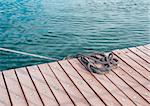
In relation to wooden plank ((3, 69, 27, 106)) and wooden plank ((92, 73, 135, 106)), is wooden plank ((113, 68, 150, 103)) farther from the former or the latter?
wooden plank ((3, 69, 27, 106))

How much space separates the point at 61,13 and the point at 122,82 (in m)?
13.0

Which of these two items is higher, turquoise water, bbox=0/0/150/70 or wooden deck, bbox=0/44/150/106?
wooden deck, bbox=0/44/150/106

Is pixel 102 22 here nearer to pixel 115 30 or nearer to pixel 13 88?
pixel 115 30

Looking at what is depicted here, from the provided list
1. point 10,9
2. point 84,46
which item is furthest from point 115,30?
point 10,9

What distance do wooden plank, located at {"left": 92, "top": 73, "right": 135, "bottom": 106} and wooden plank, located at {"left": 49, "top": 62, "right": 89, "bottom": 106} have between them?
728mm

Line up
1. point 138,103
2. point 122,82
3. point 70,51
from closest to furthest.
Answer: point 138,103
point 122,82
point 70,51

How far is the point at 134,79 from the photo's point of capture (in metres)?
6.87

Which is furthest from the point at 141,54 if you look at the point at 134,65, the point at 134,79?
the point at 134,79

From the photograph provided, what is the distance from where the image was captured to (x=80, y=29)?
15156 millimetres

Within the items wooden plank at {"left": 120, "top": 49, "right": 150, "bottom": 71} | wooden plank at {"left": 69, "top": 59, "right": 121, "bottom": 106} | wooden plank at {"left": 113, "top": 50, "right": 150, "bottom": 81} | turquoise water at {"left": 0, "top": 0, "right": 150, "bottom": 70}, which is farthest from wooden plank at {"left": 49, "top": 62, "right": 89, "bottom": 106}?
turquoise water at {"left": 0, "top": 0, "right": 150, "bottom": 70}

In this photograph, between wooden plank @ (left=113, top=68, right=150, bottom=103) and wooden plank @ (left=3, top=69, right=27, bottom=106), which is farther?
wooden plank @ (left=113, top=68, right=150, bottom=103)

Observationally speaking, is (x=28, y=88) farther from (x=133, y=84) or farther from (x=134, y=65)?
(x=134, y=65)

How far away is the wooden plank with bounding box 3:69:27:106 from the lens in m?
5.83

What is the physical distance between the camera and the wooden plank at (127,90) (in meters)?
5.82
